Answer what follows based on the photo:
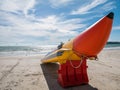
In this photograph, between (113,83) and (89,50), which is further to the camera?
(113,83)

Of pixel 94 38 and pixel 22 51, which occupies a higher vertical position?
pixel 94 38

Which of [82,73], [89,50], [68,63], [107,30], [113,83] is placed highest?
[107,30]

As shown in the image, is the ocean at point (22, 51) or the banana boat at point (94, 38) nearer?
the banana boat at point (94, 38)

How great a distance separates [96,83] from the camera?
4.61m

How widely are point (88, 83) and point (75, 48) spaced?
1.67 metres

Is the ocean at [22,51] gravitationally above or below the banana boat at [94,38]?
below

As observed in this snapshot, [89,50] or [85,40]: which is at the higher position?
[85,40]

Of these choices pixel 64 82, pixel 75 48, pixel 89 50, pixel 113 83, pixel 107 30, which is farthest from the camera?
pixel 113 83

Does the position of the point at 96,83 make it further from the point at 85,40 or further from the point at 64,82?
the point at 85,40

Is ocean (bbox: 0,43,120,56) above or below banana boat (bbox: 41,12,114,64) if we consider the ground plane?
below

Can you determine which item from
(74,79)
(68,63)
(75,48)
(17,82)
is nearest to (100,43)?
(75,48)

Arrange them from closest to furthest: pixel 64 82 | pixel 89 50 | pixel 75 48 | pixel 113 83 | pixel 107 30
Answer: pixel 107 30, pixel 89 50, pixel 75 48, pixel 64 82, pixel 113 83

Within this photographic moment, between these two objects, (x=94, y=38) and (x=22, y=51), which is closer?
(x=94, y=38)

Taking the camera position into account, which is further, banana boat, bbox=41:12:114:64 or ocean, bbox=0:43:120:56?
ocean, bbox=0:43:120:56
